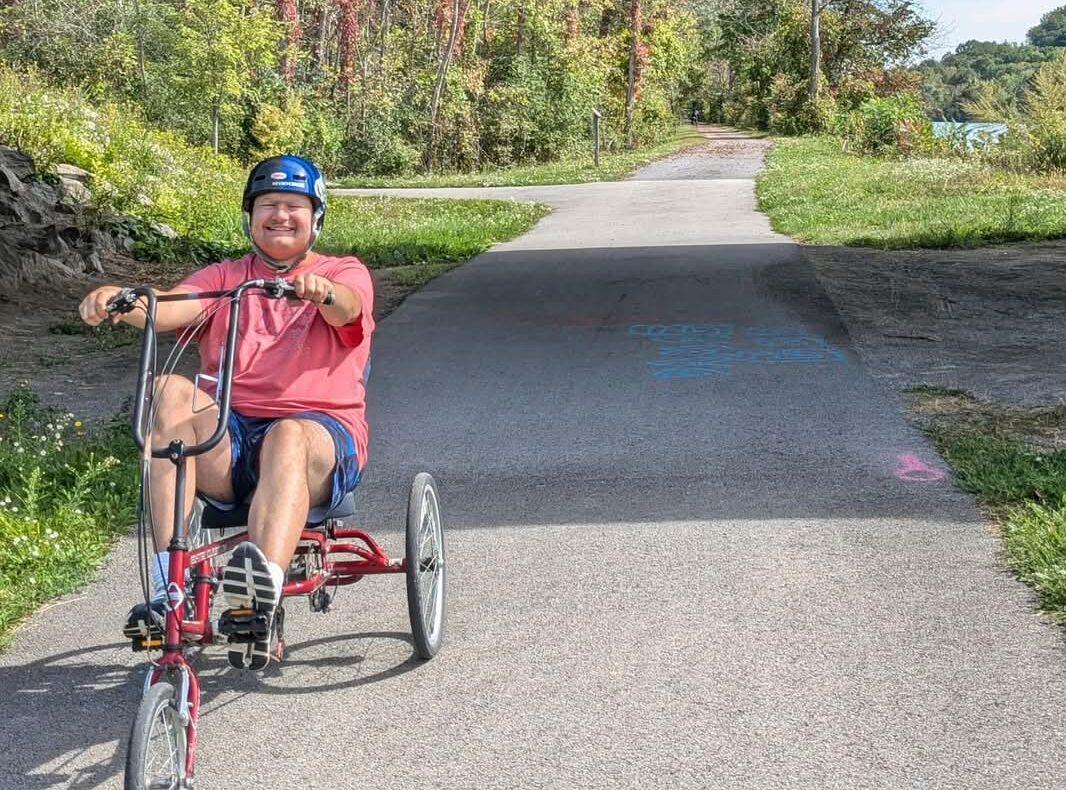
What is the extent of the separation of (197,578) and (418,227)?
16.8 metres

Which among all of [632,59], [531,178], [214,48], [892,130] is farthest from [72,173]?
[632,59]

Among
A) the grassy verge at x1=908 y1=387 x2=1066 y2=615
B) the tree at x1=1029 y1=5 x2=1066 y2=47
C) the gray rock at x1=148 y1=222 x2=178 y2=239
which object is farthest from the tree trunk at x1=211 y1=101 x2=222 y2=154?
the tree at x1=1029 y1=5 x2=1066 y2=47

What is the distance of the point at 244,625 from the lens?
11.5 feet

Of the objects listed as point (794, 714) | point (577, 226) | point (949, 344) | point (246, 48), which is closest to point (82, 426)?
point (794, 714)

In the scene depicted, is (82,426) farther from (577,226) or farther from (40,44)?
(40,44)

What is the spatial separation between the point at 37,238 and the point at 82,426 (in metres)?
6.66

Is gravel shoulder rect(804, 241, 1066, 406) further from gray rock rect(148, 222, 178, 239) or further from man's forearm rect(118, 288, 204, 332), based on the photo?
gray rock rect(148, 222, 178, 239)

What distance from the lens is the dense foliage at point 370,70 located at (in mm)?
32219

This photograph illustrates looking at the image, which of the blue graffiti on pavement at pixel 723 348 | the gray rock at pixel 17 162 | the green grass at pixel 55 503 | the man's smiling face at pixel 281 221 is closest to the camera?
the man's smiling face at pixel 281 221

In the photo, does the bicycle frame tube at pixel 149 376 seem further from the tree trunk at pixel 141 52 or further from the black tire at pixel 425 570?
the tree trunk at pixel 141 52

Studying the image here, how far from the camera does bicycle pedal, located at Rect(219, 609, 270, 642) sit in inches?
138

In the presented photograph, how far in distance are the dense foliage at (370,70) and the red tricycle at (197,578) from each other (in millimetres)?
24792

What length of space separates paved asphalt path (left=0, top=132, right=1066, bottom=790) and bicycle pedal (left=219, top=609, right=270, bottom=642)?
38cm

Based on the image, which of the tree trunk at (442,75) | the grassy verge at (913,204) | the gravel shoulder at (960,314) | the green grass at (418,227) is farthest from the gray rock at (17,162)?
the tree trunk at (442,75)
